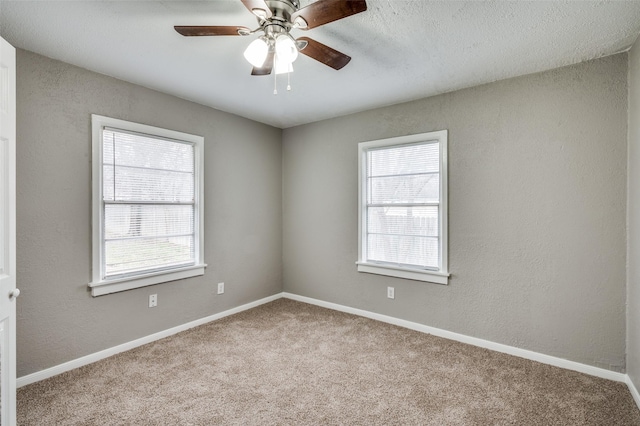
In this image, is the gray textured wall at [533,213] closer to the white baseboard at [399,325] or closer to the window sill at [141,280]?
the white baseboard at [399,325]

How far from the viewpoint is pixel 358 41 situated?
2.19m

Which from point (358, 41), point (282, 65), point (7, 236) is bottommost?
point (7, 236)

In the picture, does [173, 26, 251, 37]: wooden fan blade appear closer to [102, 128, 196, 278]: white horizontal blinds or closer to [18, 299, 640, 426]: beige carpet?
[102, 128, 196, 278]: white horizontal blinds

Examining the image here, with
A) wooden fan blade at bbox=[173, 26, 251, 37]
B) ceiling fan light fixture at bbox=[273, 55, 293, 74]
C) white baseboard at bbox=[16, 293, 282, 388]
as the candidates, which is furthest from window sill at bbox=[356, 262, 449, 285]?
wooden fan blade at bbox=[173, 26, 251, 37]

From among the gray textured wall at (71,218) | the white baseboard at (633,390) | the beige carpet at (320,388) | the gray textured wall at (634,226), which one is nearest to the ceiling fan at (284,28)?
the gray textured wall at (71,218)

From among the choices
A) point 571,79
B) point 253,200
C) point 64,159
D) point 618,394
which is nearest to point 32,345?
point 64,159

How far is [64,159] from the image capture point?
8.23 ft

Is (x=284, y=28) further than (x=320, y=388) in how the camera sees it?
No

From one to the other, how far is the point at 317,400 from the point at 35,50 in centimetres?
314

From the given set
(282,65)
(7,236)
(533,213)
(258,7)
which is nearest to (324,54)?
(282,65)

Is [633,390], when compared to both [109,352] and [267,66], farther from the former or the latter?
[109,352]

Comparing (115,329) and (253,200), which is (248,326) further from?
(253,200)

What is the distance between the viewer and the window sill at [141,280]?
268cm

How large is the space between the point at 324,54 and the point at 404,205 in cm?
198
